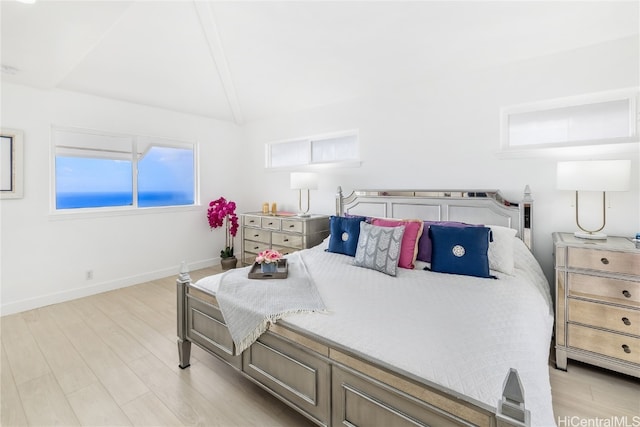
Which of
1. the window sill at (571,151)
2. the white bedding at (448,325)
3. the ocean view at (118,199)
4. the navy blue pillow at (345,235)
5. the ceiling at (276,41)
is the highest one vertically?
the ceiling at (276,41)

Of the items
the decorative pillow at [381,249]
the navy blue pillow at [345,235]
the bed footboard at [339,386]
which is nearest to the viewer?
the bed footboard at [339,386]

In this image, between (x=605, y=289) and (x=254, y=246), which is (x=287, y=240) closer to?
(x=254, y=246)

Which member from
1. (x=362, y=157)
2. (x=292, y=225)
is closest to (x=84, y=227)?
(x=292, y=225)

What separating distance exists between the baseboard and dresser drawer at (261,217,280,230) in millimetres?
1408

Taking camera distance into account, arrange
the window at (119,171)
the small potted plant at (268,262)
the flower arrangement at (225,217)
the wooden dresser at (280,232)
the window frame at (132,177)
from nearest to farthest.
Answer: the small potted plant at (268,262), the window frame at (132,177), the window at (119,171), the wooden dresser at (280,232), the flower arrangement at (225,217)

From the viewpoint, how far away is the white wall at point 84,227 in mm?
3234

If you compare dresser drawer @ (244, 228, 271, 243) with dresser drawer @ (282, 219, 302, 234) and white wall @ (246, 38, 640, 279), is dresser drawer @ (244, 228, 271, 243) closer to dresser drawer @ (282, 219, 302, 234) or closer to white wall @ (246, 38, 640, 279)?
dresser drawer @ (282, 219, 302, 234)

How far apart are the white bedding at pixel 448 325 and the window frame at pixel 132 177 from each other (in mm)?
2615

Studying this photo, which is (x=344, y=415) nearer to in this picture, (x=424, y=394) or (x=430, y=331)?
(x=424, y=394)

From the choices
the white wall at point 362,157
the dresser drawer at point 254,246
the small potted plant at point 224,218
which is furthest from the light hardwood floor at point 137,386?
the small potted plant at point 224,218

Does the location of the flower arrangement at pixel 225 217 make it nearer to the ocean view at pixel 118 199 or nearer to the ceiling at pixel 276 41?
the ocean view at pixel 118 199

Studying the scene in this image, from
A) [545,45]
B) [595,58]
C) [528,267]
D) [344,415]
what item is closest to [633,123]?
[595,58]

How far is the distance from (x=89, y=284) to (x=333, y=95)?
12.7ft

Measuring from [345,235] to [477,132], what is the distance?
1.69 meters
